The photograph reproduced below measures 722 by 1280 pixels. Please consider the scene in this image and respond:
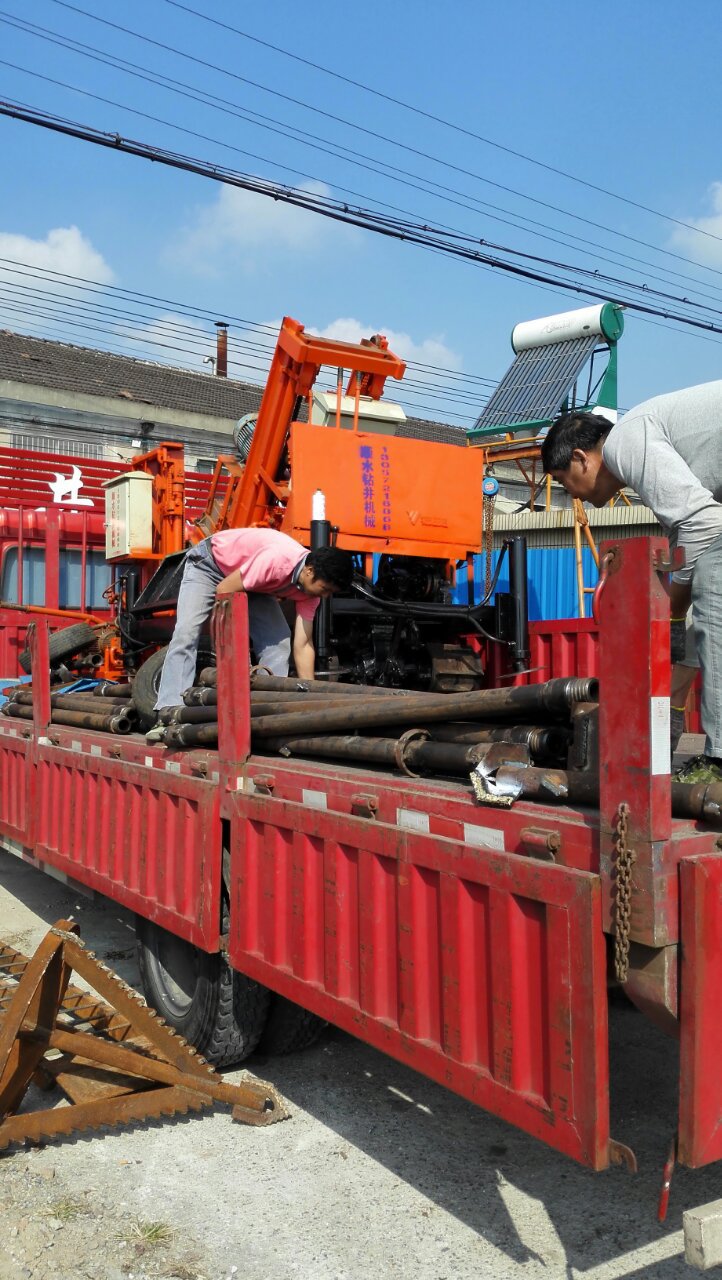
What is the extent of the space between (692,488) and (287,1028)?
8.37ft

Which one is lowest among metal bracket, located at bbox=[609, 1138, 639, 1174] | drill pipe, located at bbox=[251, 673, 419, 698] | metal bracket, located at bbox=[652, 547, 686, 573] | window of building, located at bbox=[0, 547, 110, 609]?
metal bracket, located at bbox=[609, 1138, 639, 1174]

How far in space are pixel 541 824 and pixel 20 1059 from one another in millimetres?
2044

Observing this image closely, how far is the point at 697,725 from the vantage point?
16.5ft

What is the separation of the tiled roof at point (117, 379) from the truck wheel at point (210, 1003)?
21734mm

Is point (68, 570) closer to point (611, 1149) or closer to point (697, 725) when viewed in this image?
point (697, 725)

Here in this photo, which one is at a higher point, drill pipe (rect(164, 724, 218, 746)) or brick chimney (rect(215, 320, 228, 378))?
brick chimney (rect(215, 320, 228, 378))

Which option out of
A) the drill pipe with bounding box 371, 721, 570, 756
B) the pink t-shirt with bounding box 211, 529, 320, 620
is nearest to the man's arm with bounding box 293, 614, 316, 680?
the pink t-shirt with bounding box 211, 529, 320, 620

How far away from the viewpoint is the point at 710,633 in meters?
2.51

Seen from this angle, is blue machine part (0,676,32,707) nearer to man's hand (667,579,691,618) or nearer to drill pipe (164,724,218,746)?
drill pipe (164,724,218,746)

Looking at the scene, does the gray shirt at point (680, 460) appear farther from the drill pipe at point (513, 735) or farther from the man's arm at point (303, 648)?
the man's arm at point (303, 648)

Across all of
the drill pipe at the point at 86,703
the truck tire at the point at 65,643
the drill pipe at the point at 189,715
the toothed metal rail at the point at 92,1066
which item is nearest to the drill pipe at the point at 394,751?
the drill pipe at the point at 189,715

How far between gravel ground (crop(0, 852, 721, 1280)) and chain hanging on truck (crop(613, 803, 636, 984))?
113cm

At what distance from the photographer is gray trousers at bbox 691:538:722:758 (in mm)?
2438

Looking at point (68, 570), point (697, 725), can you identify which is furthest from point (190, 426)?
point (697, 725)
